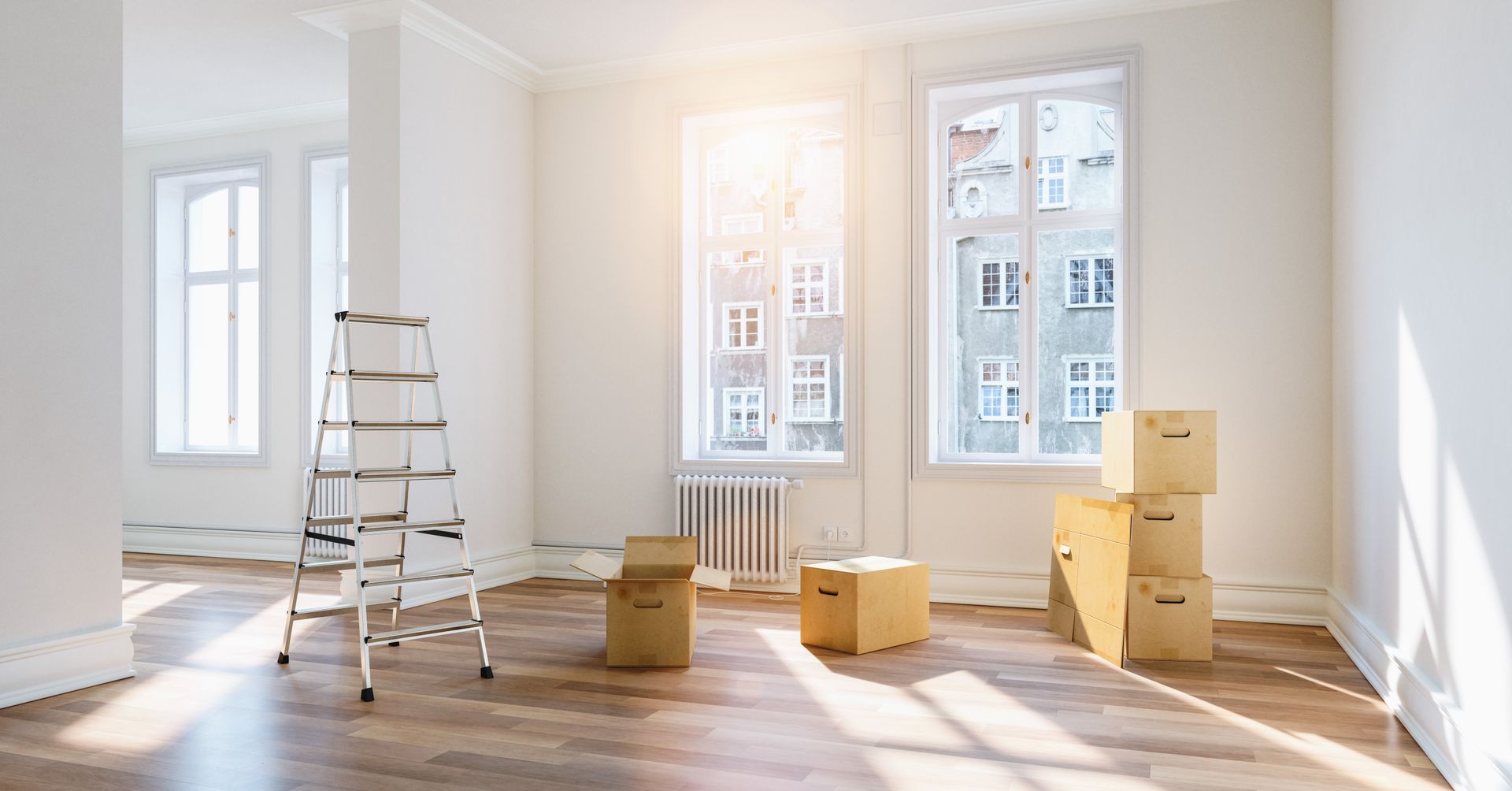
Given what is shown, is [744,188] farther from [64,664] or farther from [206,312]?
[206,312]

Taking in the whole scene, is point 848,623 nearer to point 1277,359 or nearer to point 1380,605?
point 1380,605

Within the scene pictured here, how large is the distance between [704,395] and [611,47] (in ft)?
7.01

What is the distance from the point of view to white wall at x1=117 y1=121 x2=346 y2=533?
704 cm

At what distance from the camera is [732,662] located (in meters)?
4.02

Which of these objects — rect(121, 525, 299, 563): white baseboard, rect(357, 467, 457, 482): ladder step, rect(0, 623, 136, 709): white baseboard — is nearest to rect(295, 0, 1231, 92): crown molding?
rect(357, 467, 457, 482): ladder step

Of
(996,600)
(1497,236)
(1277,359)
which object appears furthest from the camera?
(996,600)

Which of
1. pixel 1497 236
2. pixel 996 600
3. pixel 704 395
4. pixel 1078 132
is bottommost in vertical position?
pixel 996 600

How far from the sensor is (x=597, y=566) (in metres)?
4.23

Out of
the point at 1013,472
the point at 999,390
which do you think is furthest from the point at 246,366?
the point at 1013,472

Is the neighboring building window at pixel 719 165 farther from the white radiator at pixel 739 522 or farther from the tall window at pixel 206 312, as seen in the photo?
the tall window at pixel 206 312

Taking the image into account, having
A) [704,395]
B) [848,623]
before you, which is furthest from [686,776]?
[704,395]

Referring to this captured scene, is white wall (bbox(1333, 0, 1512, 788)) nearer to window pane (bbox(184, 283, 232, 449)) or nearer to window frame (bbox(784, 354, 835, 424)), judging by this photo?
window frame (bbox(784, 354, 835, 424))

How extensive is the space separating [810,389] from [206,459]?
4.61 meters

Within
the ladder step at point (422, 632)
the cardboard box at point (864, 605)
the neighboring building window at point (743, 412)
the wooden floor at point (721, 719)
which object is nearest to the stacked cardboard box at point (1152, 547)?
the wooden floor at point (721, 719)
